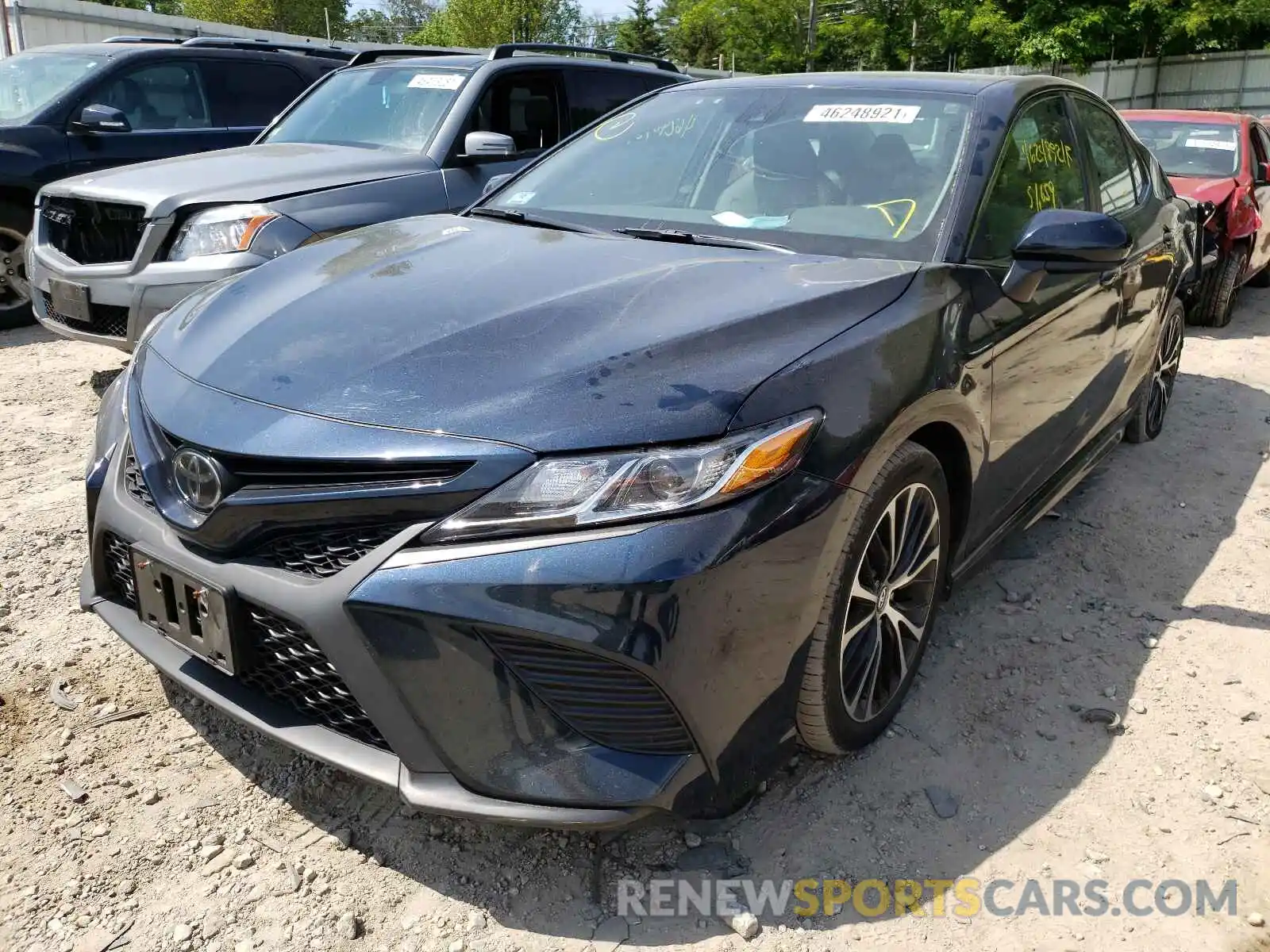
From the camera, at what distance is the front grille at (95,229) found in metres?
4.88

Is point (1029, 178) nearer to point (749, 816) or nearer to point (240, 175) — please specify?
point (749, 816)

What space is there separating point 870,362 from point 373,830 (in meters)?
1.49

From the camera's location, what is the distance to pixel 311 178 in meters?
5.11

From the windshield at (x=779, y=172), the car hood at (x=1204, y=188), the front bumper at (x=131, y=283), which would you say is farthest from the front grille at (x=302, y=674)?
the car hood at (x=1204, y=188)

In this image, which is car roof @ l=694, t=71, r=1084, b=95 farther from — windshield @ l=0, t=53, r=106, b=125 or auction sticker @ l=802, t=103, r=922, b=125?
windshield @ l=0, t=53, r=106, b=125

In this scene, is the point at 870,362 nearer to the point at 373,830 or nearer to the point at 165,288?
the point at 373,830

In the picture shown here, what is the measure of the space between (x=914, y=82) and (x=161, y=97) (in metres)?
5.70

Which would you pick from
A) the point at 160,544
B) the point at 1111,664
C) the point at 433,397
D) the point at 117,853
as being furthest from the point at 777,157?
the point at 117,853

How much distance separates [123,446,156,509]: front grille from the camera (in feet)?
7.18

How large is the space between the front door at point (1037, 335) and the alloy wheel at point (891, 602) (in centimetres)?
29

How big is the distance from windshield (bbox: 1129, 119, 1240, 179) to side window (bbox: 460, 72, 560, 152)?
4.64 metres

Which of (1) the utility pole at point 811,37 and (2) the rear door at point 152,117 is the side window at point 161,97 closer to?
(2) the rear door at point 152,117

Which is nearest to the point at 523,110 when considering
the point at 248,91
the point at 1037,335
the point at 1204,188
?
the point at 248,91

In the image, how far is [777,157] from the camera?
121 inches
